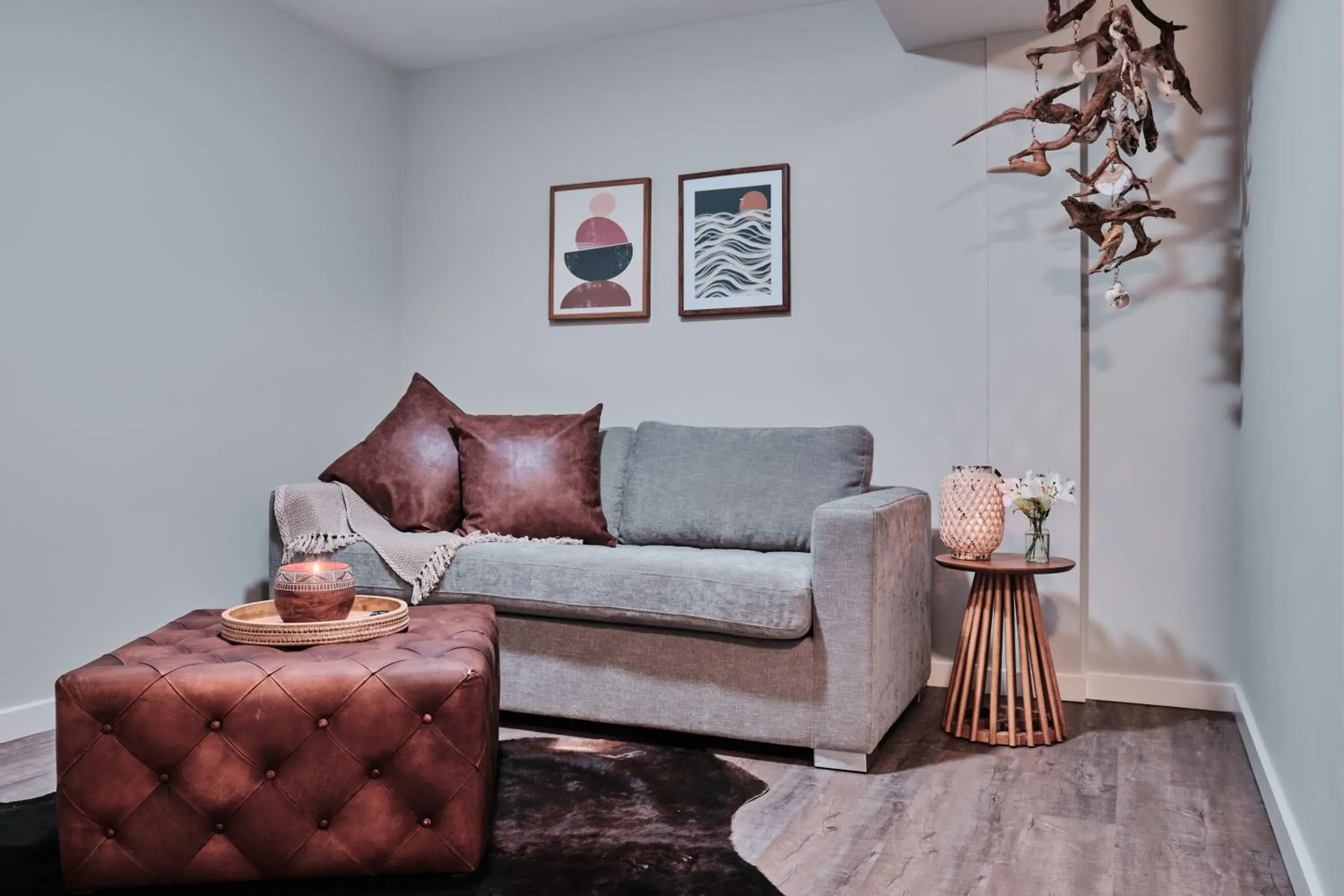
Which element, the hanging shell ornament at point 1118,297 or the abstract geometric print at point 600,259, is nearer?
the hanging shell ornament at point 1118,297

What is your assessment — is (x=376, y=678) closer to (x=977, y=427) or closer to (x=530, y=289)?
(x=977, y=427)

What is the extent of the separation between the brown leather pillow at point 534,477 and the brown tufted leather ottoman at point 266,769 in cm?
136

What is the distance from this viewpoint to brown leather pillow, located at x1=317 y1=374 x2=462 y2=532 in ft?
10.8

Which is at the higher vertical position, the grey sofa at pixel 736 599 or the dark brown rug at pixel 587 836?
the grey sofa at pixel 736 599

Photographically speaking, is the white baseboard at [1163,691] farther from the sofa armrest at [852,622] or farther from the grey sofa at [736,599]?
the sofa armrest at [852,622]

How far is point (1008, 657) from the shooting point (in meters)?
2.89

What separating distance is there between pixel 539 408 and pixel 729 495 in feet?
3.85

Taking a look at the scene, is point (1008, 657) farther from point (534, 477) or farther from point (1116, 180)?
point (534, 477)

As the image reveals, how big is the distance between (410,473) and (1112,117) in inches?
96.0

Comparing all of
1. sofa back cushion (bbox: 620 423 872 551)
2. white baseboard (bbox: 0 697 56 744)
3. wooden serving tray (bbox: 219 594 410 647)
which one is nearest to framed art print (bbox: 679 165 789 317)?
sofa back cushion (bbox: 620 423 872 551)

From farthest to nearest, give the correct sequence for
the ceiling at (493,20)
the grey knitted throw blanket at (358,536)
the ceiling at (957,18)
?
the ceiling at (493,20) → the ceiling at (957,18) → the grey knitted throw blanket at (358,536)

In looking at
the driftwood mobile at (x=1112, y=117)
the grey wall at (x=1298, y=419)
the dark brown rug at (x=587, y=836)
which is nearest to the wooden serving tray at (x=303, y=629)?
the dark brown rug at (x=587, y=836)

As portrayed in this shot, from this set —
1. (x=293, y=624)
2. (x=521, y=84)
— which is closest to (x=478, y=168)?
(x=521, y=84)

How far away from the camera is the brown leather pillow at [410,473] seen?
328cm
